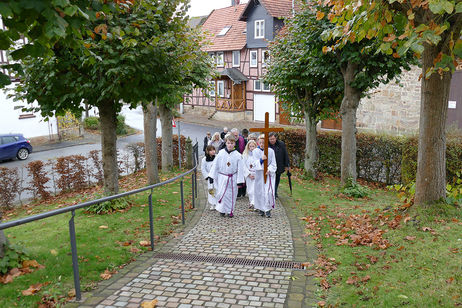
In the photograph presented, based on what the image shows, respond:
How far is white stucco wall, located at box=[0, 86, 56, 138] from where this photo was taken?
2712 centimetres

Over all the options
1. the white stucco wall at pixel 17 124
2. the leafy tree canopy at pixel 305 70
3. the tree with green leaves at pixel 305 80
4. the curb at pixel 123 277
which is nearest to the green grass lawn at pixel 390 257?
the curb at pixel 123 277

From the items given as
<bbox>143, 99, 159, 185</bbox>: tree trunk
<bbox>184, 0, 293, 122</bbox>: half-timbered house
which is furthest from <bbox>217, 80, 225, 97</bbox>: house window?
<bbox>143, 99, 159, 185</bbox>: tree trunk

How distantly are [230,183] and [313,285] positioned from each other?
4833 mm

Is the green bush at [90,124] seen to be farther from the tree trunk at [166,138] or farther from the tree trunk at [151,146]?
the tree trunk at [151,146]

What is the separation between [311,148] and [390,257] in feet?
32.6

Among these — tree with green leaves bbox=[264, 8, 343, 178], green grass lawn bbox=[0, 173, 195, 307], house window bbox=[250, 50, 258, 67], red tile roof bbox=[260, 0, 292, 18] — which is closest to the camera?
green grass lawn bbox=[0, 173, 195, 307]

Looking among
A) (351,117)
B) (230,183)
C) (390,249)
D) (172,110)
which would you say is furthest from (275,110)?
(390,249)

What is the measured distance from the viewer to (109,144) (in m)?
9.73

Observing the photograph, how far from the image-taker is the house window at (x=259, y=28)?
3662 centimetres

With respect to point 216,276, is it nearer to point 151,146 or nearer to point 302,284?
point 302,284

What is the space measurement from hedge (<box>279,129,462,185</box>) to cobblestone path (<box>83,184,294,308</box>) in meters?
6.37

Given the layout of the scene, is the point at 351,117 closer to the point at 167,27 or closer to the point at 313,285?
the point at 167,27

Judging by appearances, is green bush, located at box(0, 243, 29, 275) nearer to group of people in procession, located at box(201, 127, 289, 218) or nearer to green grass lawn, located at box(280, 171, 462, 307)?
green grass lawn, located at box(280, 171, 462, 307)

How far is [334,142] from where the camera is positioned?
52.3ft
